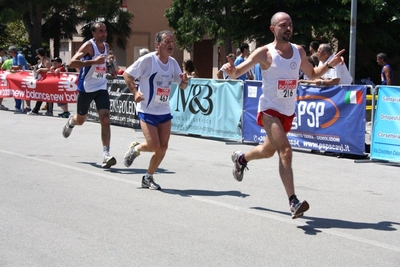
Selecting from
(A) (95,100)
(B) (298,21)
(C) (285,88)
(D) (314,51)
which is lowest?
(A) (95,100)

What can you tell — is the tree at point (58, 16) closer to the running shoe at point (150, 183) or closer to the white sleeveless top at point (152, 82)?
the white sleeveless top at point (152, 82)

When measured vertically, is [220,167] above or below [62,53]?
below

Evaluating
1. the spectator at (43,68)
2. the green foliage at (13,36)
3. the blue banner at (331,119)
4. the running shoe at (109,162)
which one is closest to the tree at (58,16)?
the green foliage at (13,36)

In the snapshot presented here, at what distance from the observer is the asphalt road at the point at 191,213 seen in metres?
5.78

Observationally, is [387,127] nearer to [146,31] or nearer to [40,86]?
[40,86]

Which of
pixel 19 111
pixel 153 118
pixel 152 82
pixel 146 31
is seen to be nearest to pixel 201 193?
pixel 153 118

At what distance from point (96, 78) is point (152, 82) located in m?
2.23

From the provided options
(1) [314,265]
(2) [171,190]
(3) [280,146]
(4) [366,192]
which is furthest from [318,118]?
(1) [314,265]

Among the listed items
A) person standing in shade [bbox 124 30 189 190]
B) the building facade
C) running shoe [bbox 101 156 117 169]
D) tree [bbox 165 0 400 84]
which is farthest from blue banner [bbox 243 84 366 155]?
the building facade

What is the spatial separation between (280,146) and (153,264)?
217 cm

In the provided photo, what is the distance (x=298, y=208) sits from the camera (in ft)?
22.4

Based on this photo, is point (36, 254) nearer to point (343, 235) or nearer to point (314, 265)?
point (314, 265)

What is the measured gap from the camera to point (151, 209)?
7.52 m

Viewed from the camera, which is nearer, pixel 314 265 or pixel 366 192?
pixel 314 265
